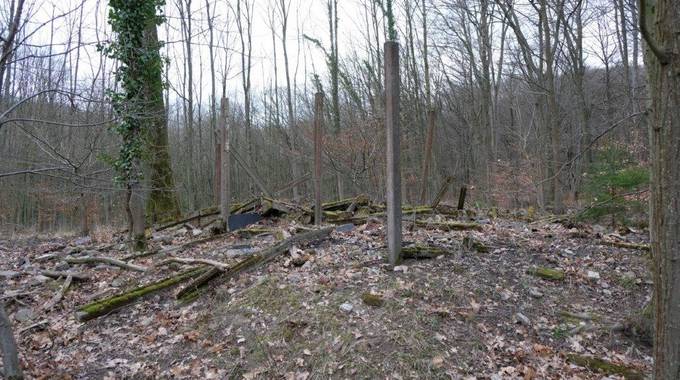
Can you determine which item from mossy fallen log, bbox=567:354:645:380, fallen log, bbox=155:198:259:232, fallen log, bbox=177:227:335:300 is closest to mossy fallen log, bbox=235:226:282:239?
fallen log, bbox=177:227:335:300

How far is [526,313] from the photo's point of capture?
446cm

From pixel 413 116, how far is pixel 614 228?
12.8m

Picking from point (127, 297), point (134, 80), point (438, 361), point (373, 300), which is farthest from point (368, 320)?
point (134, 80)

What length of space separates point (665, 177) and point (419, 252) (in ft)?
11.5

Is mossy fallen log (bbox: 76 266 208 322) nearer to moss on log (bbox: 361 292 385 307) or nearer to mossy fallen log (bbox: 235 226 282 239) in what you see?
mossy fallen log (bbox: 235 226 282 239)

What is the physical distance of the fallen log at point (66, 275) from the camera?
614 cm

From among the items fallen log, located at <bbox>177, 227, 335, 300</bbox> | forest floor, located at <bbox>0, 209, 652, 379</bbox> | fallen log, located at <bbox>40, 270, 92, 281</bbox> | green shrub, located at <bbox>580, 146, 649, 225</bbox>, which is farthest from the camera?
green shrub, located at <bbox>580, 146, 649, 225</bbox>

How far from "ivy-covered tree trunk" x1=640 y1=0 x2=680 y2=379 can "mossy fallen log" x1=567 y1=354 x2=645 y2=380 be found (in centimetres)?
147

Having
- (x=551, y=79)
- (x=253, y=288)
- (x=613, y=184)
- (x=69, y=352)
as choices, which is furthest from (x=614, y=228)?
(x=69, y=352)

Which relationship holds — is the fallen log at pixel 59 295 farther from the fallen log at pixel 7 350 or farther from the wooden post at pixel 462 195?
the wooden post at pixel 462 195

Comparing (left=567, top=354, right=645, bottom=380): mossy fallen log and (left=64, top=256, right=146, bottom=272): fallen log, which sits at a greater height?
(left=64, top=256, right=146, bottom=272): fallen log

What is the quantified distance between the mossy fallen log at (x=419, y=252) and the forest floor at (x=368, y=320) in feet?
0.33

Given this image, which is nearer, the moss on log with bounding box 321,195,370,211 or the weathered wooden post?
the weathered wooden post

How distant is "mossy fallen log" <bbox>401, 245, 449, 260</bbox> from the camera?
18.2 feet
